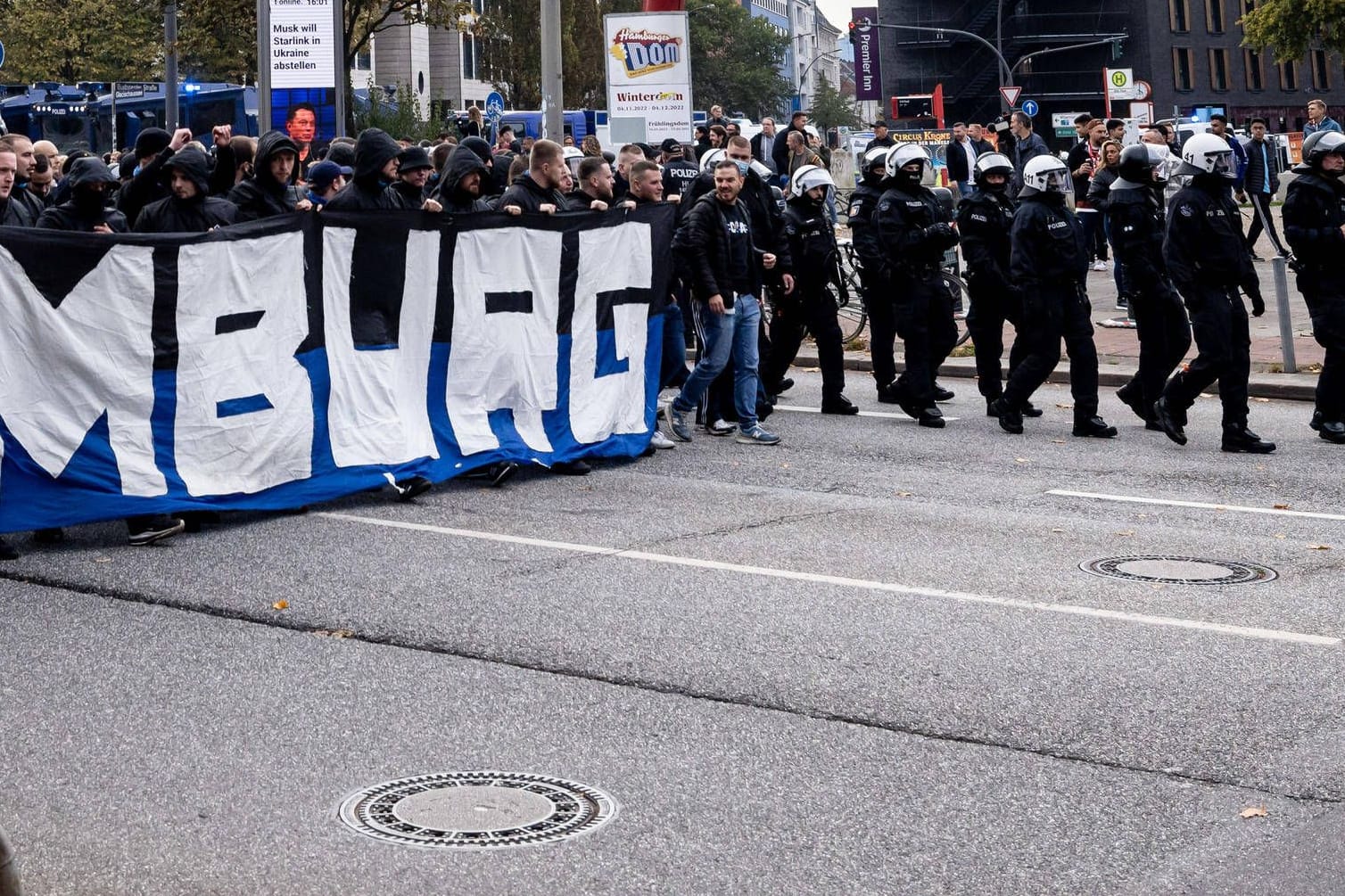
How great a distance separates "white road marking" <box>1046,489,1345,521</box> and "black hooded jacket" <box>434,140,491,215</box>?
388cm

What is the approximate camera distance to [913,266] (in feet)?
44.5

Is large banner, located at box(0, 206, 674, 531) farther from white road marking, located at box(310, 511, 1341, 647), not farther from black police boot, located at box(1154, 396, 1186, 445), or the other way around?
black police boot, located at box(1154, 396, 1186, 445)

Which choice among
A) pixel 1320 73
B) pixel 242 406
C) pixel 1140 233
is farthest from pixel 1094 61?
pixel 242 406

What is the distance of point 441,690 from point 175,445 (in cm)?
363

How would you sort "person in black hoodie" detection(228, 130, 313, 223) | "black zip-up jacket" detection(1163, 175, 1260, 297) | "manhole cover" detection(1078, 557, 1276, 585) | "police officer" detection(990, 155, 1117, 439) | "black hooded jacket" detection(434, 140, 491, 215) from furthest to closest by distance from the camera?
"police officer" detection(990, 155, 1117, 439), "black zip-up jacket" detection(1163, 175, 1260, 297), "black hooded jacket" detection(434, 140, 491, 215), "person in black hoodie" detection(228, 130, 313, 223), "manhole cover" detection(1078, 557, 1276, 585)

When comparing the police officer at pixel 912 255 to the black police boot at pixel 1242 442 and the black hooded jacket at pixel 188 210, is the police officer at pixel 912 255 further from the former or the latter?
the black hooded jacket at pixel 188 210

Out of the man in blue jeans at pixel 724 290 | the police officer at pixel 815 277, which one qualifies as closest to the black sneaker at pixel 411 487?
the man in blue jeans at pixel 724 290

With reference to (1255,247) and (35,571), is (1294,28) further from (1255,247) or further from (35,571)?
(35,571)

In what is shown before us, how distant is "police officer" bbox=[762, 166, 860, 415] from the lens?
45.0 ft

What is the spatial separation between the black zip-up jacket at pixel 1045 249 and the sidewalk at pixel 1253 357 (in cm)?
303

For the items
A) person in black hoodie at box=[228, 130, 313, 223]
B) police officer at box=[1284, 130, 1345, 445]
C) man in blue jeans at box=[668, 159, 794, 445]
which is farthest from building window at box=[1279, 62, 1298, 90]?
person in black hoodie at box=[228, 130, 313, 223]

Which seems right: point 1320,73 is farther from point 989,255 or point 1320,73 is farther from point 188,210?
point 188,210

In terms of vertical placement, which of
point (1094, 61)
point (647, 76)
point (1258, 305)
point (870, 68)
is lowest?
point (1258, 305)

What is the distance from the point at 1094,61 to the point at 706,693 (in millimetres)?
93849
